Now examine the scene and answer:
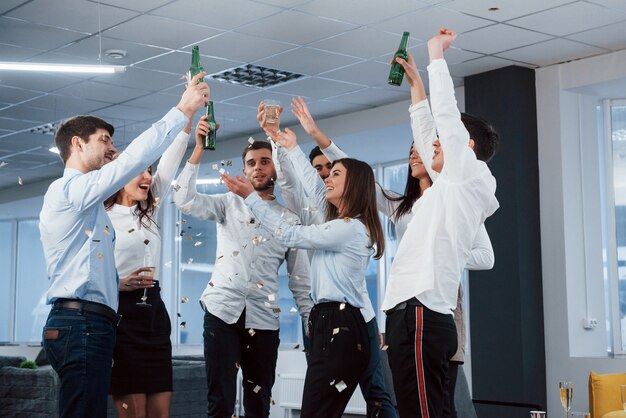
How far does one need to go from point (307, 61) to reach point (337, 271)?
4.05m

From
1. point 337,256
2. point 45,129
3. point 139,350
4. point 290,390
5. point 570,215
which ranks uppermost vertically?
point 45,129

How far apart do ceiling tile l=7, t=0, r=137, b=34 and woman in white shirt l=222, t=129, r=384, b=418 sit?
9.41 ft

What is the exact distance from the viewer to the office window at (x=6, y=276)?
14.8m

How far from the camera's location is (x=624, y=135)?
7.60 meters

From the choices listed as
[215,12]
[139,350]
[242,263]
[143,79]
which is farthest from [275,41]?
[139,350]

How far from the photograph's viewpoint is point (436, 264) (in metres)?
2.72

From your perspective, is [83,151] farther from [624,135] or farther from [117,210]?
[624,135]

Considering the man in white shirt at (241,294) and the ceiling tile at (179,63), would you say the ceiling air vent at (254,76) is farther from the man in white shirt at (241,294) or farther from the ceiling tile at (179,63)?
the man in white shirt at (241,294)

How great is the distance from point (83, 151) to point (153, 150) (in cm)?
40

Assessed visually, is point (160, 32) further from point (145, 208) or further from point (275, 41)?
point (145, 208)

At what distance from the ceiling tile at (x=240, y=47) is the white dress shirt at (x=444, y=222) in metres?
4.09

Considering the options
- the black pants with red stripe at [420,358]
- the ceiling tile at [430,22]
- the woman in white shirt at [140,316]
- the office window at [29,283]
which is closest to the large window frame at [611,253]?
the ceiling tile at [430,22]

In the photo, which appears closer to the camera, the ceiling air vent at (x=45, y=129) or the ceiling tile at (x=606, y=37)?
the ceiling tile at (x=606, y=37)

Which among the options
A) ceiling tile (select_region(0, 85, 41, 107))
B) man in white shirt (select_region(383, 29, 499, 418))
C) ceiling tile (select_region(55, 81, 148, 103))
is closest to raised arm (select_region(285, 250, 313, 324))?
man in white shirt (select_region(383, 29, 499, 418))
